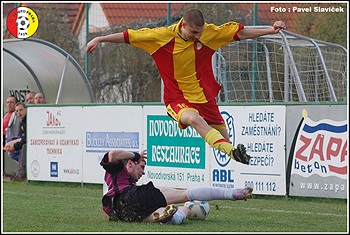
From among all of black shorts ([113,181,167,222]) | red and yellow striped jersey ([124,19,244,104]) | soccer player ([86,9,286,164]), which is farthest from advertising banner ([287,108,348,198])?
black shorts ([113,181,167,222])

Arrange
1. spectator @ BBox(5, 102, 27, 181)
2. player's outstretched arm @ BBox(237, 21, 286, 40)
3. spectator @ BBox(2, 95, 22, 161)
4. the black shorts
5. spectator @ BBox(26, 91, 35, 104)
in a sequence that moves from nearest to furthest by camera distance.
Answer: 1. player's outstretched arm @ BBox(237, 21, 286, 40)
2. the black shorts
3. spectator @ BBox(5, 102, 27, 181)
4. spectator @ BBox(2, 95, 22, 161)
5. spectator @ BBox(26, 91, 35, 104)

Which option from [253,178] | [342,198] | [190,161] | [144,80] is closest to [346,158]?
[342,198]

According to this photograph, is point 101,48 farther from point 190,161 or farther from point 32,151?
point 190,161

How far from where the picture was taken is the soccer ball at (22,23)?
22366 millimetres

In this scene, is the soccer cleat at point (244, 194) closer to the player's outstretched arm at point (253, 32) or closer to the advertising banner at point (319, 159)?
the player's outstretched arm at point (253, 32)

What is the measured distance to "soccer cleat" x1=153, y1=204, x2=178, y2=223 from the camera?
977 centimetres

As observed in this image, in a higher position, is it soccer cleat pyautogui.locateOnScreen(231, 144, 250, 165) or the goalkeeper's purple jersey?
soccer cleat pyautogui.locateOnScreen(231, 144, 250, 165)

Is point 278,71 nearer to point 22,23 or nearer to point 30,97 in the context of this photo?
point 30,97

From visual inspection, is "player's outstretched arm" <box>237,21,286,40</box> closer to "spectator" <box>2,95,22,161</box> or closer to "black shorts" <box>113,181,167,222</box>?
"black shorts" <box>113,181,167,222</box>

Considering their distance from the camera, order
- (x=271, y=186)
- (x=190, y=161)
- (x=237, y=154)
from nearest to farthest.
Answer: (x=237, y=154)
(x=271, y=186)
(x=190, y=161)

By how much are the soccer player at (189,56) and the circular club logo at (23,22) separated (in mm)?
12122

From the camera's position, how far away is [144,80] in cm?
2016

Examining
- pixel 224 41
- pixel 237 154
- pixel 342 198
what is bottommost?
pixel 342 198

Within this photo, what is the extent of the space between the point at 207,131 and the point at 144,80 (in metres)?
10.6
